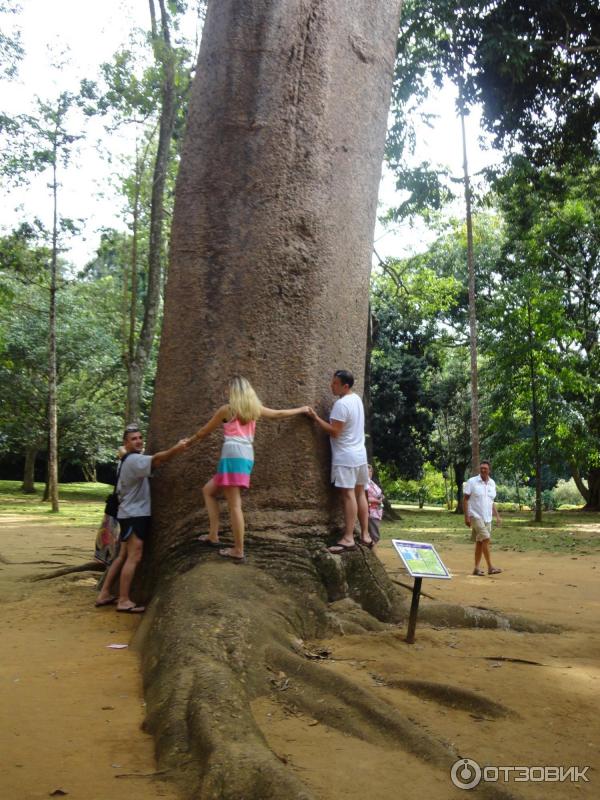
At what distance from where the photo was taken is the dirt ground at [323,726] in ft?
10.6

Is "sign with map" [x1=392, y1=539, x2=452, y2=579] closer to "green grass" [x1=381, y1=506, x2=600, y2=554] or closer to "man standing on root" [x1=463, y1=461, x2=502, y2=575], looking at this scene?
"man standing on root" [x1=463, y1=461, x2=502, y2=575]

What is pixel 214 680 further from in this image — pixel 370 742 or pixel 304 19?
pixel 304 19

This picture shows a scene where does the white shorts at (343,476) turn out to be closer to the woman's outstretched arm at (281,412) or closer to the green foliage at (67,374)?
the woman's outstretched arm at (281,412)

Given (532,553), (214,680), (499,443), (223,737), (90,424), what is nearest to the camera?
(223,737)

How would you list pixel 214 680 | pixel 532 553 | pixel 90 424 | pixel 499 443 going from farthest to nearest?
pixel 90 424, pixel 499 443, pixel 532 553, pixel 214 680

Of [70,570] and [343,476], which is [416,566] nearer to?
[343,476]

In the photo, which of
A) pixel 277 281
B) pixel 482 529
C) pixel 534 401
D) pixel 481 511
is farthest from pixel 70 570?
pixel 534 401

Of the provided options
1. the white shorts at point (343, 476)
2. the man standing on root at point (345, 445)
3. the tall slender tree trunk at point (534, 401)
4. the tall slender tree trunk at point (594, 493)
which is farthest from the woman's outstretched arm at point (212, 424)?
the tall slender tree trunk at point (594, 493)

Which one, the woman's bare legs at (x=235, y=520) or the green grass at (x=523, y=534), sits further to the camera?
the green grass at (x=523, y=534)

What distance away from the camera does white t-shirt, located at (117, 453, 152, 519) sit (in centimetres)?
604

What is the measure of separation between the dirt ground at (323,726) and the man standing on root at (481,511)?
3513 millimetres

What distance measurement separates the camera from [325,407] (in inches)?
→ 237

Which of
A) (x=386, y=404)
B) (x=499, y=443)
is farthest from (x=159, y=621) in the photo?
(x=386, y=404)

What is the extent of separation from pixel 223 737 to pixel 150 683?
0.98 metres
